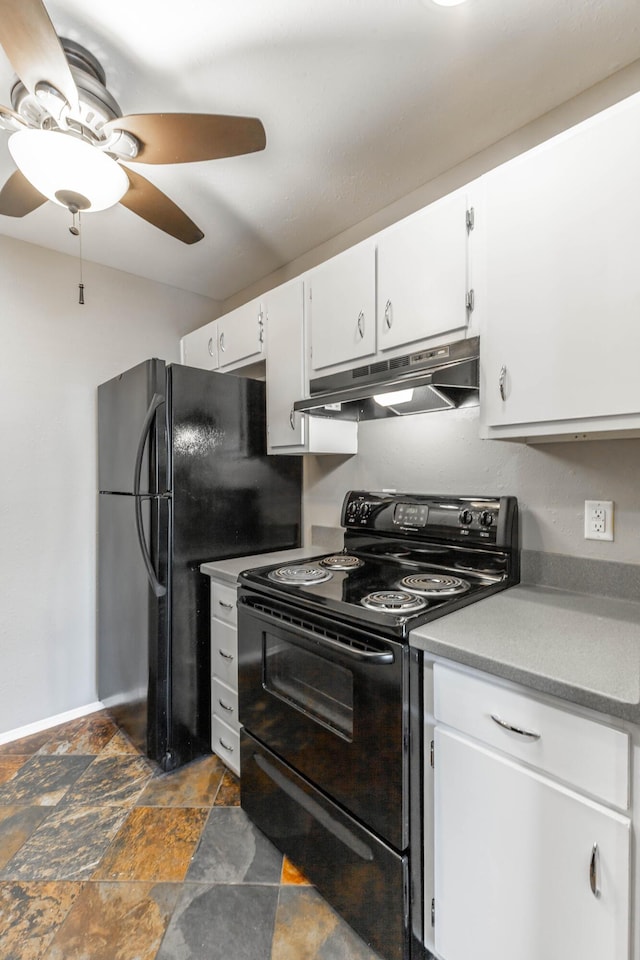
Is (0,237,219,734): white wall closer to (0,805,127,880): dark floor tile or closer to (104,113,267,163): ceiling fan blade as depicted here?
(0,805,127,880): dark floor tile

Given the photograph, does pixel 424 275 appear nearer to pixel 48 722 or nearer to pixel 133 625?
pixel 133 625

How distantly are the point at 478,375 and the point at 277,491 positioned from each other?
4.32 ft

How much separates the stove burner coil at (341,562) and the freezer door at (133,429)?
31.0 inches

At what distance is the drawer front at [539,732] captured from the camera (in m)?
0.84

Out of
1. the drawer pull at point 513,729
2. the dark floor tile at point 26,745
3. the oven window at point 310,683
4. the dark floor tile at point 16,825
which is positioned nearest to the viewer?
the drawer pull at point 513,729

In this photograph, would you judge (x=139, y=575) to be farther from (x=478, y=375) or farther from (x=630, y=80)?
(x=630, y=80)

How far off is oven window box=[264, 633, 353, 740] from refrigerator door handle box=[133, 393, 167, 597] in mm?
656

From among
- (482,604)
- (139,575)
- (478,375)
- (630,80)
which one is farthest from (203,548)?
(630,80)

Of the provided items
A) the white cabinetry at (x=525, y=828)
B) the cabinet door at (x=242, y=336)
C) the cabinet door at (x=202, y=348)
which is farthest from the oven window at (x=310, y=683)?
the cabinet door at (x=202, y=348)

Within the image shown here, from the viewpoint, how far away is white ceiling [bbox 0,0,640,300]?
4.02ft

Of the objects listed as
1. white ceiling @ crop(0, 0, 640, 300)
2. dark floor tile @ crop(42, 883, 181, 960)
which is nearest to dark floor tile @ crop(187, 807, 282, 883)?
dark floor tile @ crop(42, 883, 181, 960)

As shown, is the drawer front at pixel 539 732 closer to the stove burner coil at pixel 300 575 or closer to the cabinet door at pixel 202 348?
the stove burner coil at pixel 300 575

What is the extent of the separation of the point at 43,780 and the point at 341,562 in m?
1.68

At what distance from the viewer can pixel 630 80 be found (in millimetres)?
1379
